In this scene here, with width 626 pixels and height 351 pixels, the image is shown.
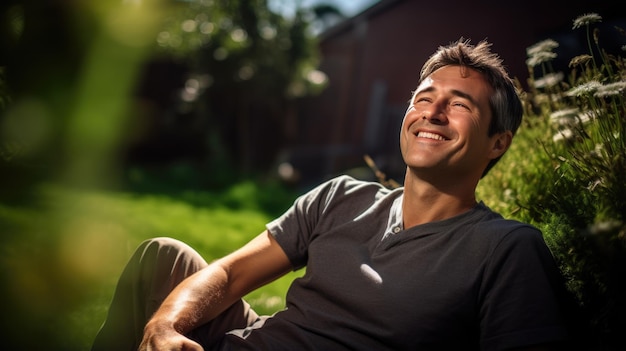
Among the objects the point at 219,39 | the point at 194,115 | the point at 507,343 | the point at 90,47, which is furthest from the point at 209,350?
the point at 194,115

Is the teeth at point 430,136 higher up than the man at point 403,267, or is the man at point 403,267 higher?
the teeth at point 430,136

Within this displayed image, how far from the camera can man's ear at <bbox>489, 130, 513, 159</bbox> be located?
205 cm

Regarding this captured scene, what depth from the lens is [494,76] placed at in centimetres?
203

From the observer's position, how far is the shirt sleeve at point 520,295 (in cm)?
148

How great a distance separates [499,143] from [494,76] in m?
0.25

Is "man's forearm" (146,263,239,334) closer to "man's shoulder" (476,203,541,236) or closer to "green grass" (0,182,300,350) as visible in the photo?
"green grass" (0,182,300,350)

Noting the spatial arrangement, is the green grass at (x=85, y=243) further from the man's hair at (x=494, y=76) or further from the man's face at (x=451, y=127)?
the man's hair at (x=494, y=76)

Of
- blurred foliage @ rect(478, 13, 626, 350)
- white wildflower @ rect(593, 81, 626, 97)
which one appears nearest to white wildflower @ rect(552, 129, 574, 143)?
blurred foliage @ rect(478, 13, 626, 350)

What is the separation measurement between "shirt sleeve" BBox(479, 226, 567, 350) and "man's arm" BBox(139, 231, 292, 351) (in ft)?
2.81

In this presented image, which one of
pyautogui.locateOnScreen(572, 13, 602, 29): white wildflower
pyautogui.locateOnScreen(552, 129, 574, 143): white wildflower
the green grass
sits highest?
pyautogui.locateOnScreen(572, 13, 602, 29): white wildflower

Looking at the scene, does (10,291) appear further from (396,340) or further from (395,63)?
(395,63)

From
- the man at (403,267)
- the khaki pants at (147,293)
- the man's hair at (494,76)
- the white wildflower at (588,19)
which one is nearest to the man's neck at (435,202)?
the man at (403,267)

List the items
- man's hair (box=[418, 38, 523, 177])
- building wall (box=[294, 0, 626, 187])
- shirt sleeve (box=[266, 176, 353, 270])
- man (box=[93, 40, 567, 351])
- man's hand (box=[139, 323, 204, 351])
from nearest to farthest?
man (box=[93, 40, 567, 351]), man's hand (box=[139, 323, 204, 351]), man's hair (box=[418, 38, 523, 177]), shirt sleeve (box=[266, 176, 353, 270]), building wall (box=[294, 0, 626, 187])

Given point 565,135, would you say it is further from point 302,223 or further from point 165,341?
point 165,341
